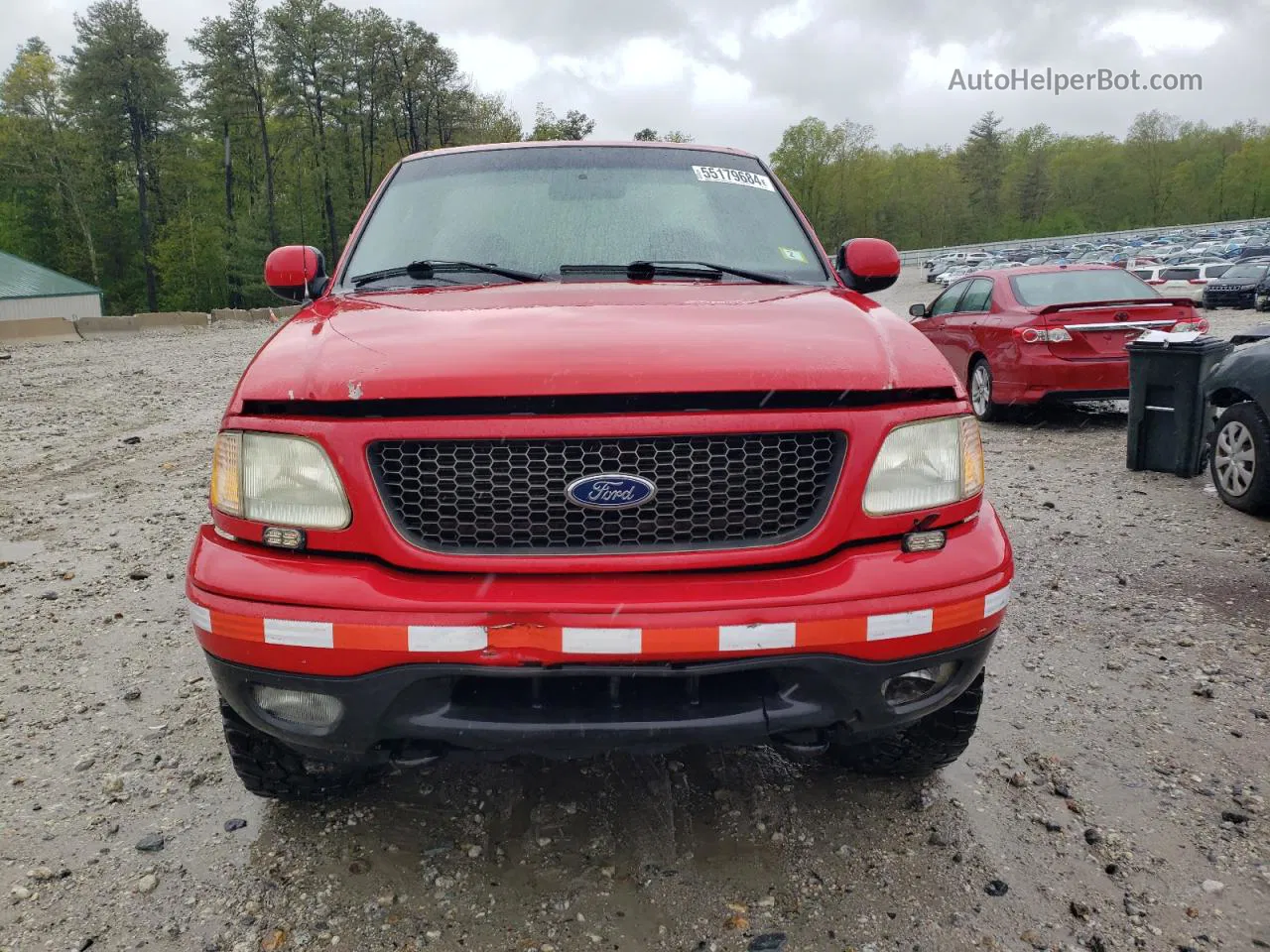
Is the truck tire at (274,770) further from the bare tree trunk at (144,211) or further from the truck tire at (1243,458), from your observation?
the bare tree trunk at (144,211)

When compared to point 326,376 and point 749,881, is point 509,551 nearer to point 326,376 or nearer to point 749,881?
point 326,376

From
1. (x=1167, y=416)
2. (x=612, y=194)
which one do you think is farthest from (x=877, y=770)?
(x=1167, y=416)

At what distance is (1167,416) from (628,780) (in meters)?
5.71

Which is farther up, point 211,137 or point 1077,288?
point 211,137

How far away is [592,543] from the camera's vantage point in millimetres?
2088

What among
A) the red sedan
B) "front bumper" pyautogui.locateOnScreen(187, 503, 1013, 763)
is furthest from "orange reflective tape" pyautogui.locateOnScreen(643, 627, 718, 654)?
the red sedan

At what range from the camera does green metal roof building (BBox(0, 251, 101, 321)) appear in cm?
3953

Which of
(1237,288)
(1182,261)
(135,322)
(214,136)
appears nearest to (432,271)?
(135,322)

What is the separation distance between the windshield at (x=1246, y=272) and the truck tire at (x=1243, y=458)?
2435 cm

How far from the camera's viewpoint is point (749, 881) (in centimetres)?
237

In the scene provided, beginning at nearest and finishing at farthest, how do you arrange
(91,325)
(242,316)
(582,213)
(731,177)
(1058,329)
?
(582,213)
(731,177)
(1058,329)
(91,325)
(242,316)

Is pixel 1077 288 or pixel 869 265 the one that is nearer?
pixel 869 265

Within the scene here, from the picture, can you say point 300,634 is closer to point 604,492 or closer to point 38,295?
point 604,492

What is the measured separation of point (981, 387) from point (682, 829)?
26.4ft
